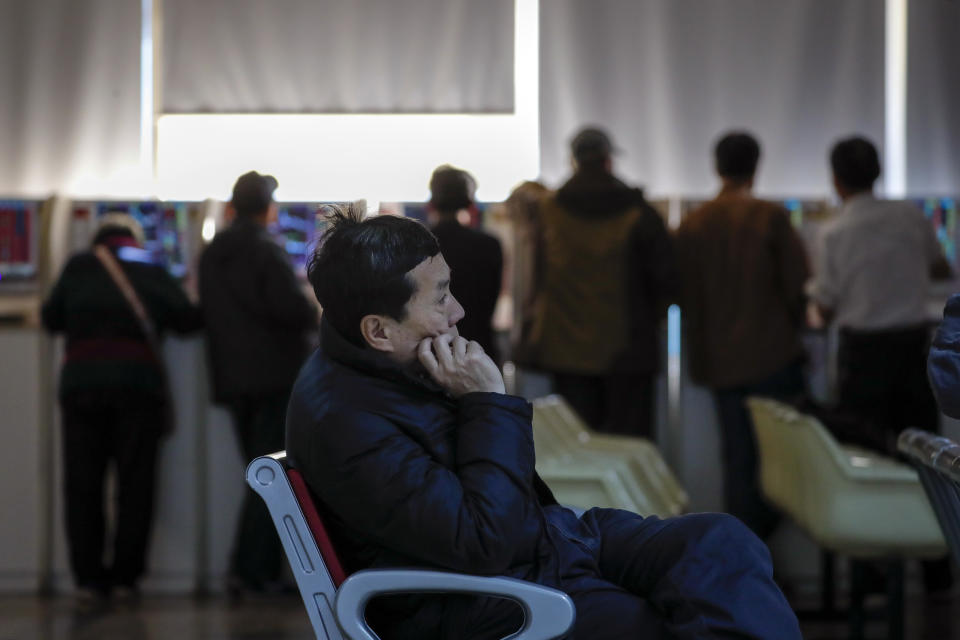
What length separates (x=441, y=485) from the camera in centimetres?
176

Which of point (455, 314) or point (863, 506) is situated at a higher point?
point (455, 314)

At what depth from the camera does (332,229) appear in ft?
6.41

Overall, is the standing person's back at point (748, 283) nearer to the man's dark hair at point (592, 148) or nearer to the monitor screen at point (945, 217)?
the man's dark hair at point (592, 148)

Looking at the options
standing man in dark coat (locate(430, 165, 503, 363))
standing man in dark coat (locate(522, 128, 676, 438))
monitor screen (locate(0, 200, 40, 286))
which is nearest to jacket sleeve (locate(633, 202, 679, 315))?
standing man in dark coat (locate(522, 128, 676, 438))

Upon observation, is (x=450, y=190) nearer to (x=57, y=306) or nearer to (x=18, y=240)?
(x=57, y=306)

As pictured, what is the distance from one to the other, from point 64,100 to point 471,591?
4.75 m

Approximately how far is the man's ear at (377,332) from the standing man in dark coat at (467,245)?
7.57 ft

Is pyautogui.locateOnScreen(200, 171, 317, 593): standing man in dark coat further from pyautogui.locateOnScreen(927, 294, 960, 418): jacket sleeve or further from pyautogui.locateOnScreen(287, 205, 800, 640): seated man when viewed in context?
pyautogui.locateOnScreen(927, 294, 960, 418): jacket sleeve

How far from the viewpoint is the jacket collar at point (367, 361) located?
186 centimetres

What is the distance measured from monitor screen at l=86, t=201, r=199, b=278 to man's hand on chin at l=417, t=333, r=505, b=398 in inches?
135

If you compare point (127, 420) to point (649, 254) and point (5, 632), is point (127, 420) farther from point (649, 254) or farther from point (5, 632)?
point (649, 254)

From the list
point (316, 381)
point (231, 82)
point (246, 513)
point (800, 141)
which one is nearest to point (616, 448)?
point (246, 513)

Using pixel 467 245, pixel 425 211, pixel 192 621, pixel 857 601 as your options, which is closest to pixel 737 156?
pixel 467 245

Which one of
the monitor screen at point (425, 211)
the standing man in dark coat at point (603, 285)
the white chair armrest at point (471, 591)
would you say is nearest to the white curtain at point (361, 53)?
the monitor screen at point (425, 211)
